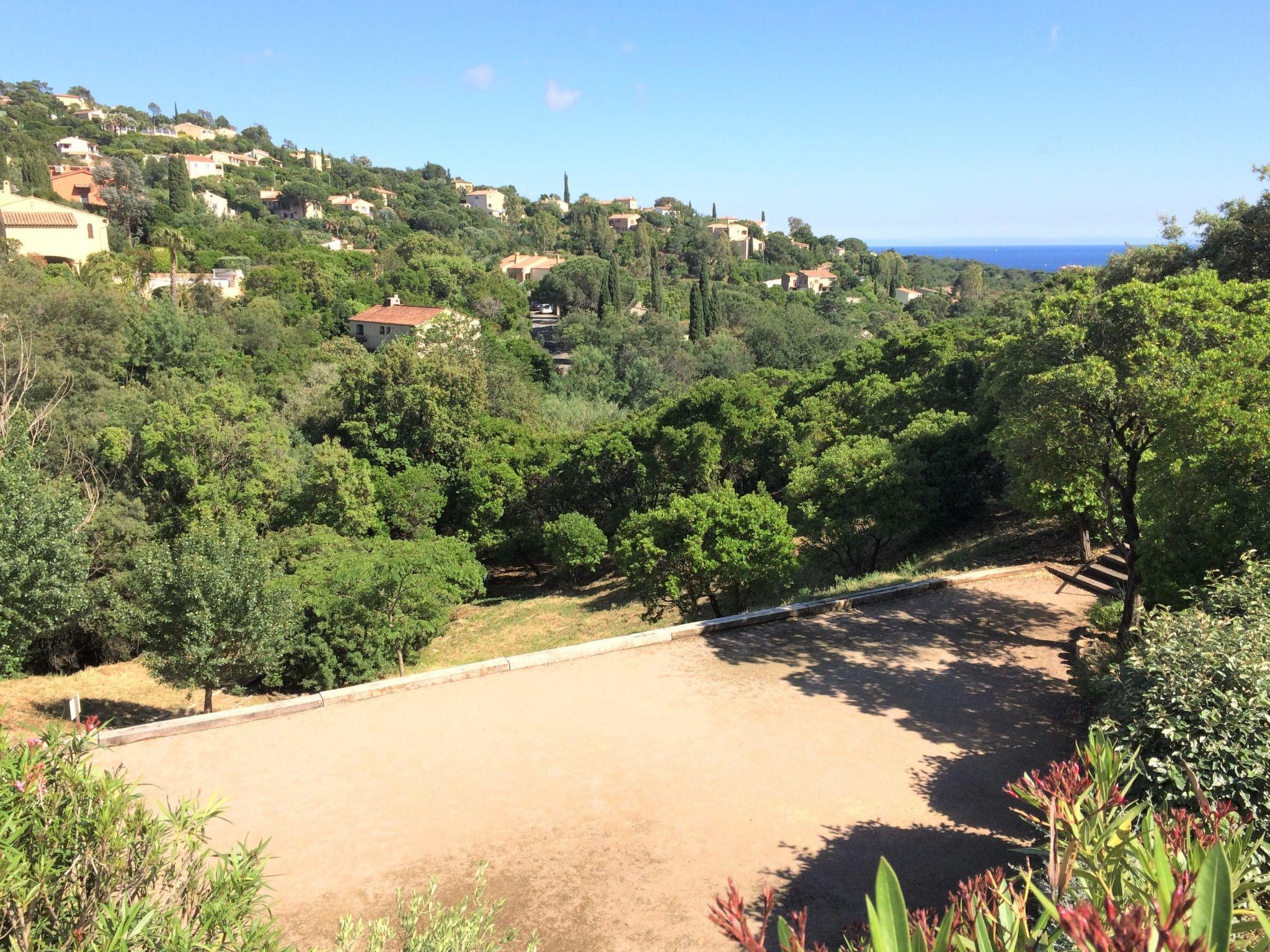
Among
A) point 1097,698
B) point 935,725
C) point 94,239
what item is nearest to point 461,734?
point 935,725

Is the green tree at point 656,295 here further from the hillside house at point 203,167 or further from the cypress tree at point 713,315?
the hillside house at point 203,167

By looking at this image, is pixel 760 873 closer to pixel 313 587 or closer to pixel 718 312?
pixel 313 587

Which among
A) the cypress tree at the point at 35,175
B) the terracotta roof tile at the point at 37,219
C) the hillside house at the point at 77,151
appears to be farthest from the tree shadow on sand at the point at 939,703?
the hillside house at the point at 77,151

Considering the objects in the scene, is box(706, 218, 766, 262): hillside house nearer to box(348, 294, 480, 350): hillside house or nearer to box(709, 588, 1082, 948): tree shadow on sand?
box(348, 294, 480, 350): hillside house

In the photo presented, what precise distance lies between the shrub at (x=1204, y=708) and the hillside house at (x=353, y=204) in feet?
353

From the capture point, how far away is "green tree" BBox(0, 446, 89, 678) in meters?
12.0

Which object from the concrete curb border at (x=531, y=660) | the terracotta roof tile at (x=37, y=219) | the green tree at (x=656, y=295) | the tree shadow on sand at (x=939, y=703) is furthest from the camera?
the green tree at (x=656, y=295)

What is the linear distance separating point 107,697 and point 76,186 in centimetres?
7275

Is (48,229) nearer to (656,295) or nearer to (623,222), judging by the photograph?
(656,295)

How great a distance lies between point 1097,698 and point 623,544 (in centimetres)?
964

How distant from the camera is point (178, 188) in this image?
6919 cm

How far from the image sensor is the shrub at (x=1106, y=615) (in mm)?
9133

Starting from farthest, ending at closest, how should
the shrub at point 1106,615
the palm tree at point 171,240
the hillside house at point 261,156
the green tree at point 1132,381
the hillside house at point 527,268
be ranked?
1. the hillside house at point 261,156
2. the hillside house at point 527,268
3. the palm tree at point 171,240
4. the shrub at point 1106,615
5. the green tree at point 1132,381

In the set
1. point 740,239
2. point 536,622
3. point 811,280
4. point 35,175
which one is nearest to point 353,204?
point 35,175
